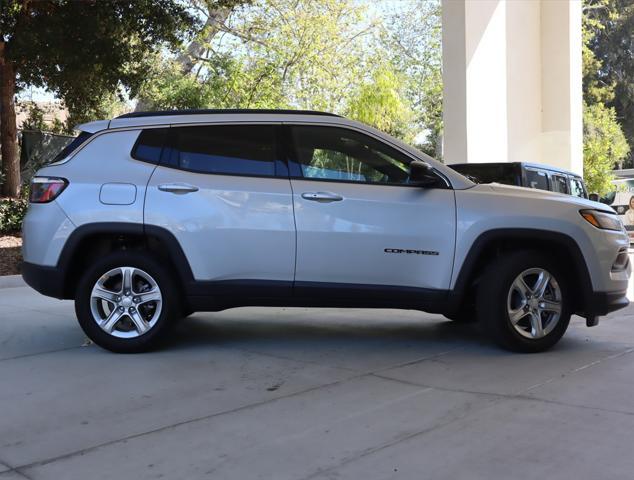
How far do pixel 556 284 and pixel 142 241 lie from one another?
348 cm

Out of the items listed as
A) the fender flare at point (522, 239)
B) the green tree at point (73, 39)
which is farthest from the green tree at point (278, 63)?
the fender flare at point (522, 239)

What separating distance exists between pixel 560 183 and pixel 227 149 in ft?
18.8

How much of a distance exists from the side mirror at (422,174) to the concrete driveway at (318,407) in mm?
1422

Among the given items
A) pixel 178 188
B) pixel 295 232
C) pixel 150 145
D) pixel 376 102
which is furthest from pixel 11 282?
pixel 376 102

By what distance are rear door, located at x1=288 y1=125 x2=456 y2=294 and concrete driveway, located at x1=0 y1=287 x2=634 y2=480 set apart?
0.67 meters

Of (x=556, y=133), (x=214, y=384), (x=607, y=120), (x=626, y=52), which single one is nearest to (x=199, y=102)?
(x=556, y=133)

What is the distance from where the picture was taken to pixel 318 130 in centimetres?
608

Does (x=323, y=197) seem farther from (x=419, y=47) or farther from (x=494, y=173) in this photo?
(x=419, y=47)

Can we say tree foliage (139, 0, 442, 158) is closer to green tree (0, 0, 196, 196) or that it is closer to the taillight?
green tree (0, 0, 196, 196)

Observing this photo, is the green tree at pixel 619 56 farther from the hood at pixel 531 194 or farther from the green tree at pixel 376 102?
the hood at pixel 531 194

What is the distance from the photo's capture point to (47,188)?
5949 mm

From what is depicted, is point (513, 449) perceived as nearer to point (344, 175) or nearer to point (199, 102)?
point (344, 175)

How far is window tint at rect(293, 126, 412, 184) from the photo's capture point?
594 cm

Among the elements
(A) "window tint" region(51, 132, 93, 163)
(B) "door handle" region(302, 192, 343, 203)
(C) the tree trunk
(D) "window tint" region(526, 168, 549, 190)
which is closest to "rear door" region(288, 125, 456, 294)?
(B) "door handle" region(302, 192, 343, 203)
